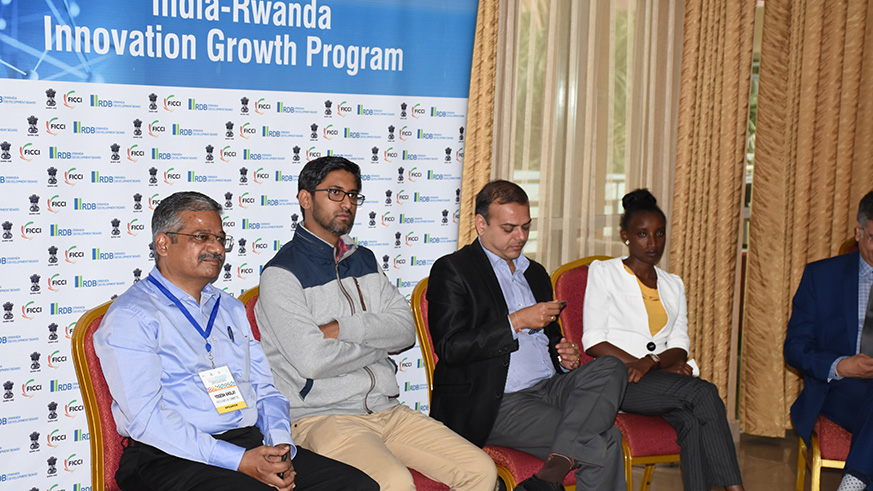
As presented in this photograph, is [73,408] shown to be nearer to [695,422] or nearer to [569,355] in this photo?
[569,355]

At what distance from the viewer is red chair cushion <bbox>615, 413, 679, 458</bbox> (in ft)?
10.1

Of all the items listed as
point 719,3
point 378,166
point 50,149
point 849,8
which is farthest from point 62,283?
point 849,8

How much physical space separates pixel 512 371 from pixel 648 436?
0.62 meters

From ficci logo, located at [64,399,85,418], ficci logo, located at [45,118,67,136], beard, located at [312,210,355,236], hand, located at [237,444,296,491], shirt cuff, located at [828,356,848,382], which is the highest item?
ficci logo, located at [45,118,67,136]

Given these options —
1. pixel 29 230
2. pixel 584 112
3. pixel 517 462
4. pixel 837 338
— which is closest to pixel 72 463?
pixel 29 230

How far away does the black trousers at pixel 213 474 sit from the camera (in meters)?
2.22

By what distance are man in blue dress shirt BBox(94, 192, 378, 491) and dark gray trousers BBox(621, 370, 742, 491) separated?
4.54 feet

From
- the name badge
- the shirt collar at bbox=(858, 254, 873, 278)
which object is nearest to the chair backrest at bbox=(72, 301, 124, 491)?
the name badge

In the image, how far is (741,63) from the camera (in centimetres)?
442

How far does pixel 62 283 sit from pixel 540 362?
1.97 meters

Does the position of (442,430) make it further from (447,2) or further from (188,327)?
(447,2)

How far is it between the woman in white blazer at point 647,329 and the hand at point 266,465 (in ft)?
5.13

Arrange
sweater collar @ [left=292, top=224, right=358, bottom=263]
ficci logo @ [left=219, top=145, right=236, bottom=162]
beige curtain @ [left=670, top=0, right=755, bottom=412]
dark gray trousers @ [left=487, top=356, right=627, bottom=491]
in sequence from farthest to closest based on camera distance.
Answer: beige curtain @ [left=670, top=0, right=755, bottom=412] < ficci logo @ [left=219, top=145, right=236, bottom=162] < sweater collar @ [left=292, top=224, right=358, bottom=263] < dark gray trousers @ [left=487, top=356, right=627, bottom=491]

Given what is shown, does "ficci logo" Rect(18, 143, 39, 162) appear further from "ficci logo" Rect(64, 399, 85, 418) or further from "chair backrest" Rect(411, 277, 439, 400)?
"chair backrest" Rect(411, 277, 439, 400)
